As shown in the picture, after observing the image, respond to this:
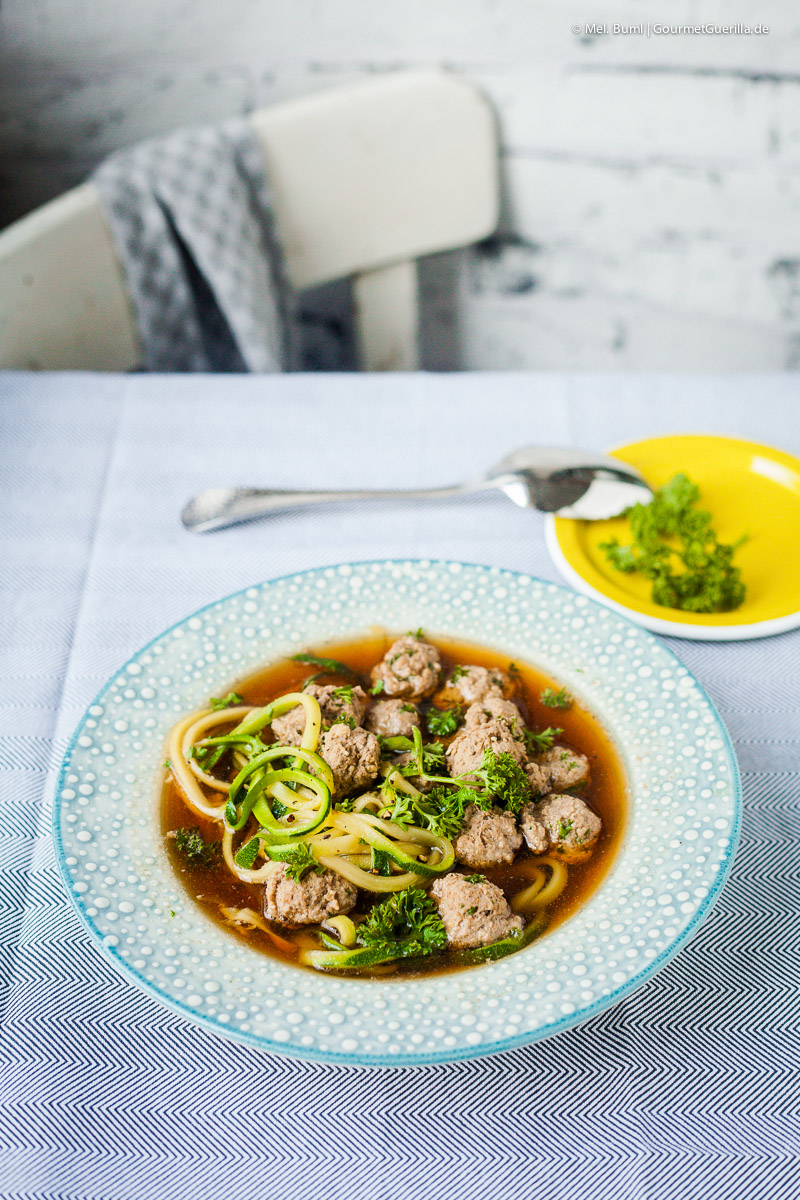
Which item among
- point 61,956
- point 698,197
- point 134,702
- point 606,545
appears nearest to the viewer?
point 61,956

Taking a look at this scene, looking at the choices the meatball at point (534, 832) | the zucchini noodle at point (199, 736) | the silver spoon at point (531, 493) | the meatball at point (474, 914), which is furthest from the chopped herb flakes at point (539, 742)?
the silver spoon at point (531, 493)

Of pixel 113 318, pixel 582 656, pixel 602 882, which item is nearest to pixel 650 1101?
pixel 602 882

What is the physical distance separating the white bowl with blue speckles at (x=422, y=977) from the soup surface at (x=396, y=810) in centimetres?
2

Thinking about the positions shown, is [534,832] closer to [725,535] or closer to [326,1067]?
[326,1067]

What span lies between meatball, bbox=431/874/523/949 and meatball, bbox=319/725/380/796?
160 millimetres

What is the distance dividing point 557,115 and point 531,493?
1393mm

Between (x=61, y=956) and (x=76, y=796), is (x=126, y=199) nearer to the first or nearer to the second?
(x=76, y=796)

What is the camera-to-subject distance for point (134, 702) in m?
1.15

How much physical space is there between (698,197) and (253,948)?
2.30 metres

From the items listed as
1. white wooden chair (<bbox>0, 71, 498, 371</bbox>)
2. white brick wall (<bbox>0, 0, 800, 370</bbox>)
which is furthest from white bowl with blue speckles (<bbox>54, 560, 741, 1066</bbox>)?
white brick wall (<bbox>0, 0, 800, 370</bbox>)

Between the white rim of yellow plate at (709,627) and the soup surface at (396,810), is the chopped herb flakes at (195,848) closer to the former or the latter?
the soup surface at (396,810)

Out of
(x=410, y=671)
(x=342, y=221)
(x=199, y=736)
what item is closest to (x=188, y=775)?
(x=199, y=736)

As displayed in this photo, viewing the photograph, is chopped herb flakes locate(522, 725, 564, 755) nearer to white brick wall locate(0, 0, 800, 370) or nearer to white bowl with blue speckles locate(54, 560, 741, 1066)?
white bowl with blue speckles locate(54, 560, 741, 1066)

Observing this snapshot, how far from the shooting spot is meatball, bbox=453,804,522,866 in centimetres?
102
